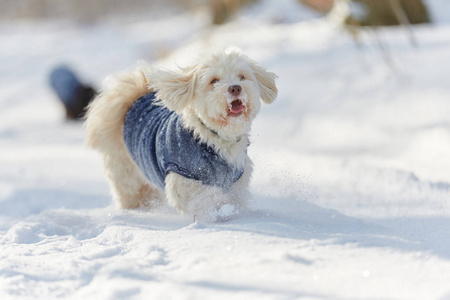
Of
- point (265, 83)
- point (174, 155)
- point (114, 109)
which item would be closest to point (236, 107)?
point (265, 83)

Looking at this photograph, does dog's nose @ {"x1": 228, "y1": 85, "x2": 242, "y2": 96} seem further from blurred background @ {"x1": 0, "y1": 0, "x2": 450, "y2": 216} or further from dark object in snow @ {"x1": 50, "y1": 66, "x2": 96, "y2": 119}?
dark object in snow @ {"x1": 50, "y1": 66, "x2": 96, "y2": 119}

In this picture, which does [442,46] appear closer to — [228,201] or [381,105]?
[381,105]

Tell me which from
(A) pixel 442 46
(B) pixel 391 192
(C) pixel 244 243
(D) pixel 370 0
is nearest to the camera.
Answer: (C) pixel 244 243

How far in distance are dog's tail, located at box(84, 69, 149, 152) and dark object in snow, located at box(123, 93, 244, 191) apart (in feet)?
1.28

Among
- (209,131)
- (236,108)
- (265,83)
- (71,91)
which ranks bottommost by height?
(209,131)

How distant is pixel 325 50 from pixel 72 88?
553 cm

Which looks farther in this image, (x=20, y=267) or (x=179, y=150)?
(x=179, y=150)

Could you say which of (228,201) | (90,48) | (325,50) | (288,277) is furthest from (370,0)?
(90,48)

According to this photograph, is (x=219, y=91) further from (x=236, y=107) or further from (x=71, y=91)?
(x=71, y=91)

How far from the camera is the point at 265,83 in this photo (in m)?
3.82

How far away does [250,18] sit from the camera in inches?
766

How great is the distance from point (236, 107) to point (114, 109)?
1.44m

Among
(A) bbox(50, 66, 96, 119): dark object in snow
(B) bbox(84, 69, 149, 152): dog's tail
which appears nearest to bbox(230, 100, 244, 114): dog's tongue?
Result: (B) bbox(84, 69, 149, 152): dog's tail

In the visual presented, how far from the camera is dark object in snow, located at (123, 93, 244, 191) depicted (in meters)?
3.60
